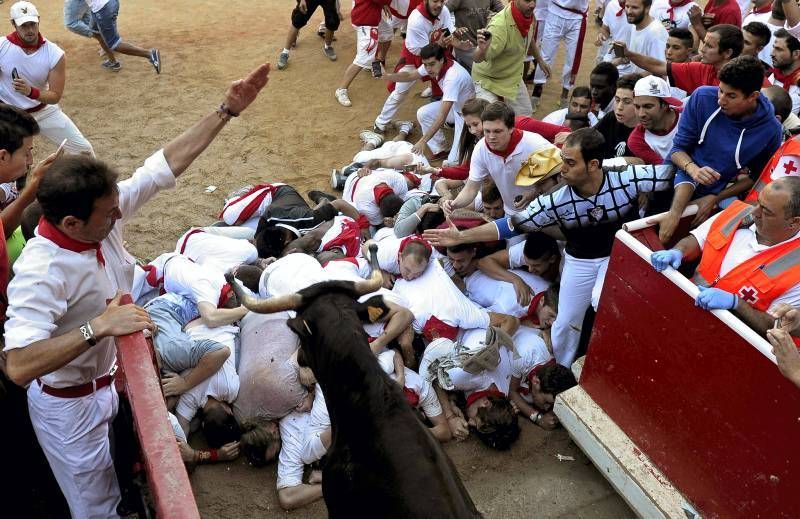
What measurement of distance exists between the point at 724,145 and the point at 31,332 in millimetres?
4481

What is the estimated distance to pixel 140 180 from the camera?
3.97 metres

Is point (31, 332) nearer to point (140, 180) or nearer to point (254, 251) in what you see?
point (140, 180)

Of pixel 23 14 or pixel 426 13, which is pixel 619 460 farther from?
pixel 23 14

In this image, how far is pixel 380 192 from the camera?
7238 mm

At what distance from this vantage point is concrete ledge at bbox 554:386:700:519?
464 cm

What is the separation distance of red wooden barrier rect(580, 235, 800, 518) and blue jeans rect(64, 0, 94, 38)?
8656 mm

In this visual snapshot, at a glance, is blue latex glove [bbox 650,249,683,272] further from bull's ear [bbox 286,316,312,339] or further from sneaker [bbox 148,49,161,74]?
sneaker [bbox 148,49,161,74]

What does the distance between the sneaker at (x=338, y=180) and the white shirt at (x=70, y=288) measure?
14.0ft

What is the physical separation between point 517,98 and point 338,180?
92.0 inches

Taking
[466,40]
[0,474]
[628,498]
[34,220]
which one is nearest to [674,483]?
[628,498]

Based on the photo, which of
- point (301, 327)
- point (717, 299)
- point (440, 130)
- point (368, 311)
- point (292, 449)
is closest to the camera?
point (301, 327)

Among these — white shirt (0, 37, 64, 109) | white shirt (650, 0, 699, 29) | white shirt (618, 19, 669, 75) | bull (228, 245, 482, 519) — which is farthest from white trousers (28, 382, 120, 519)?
white shirt (650, 0, 699, 29)

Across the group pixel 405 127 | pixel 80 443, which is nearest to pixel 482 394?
pixel 80 443

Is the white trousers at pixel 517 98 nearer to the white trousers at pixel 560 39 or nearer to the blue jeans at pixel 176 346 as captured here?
the white trousers at pixel 560 39
